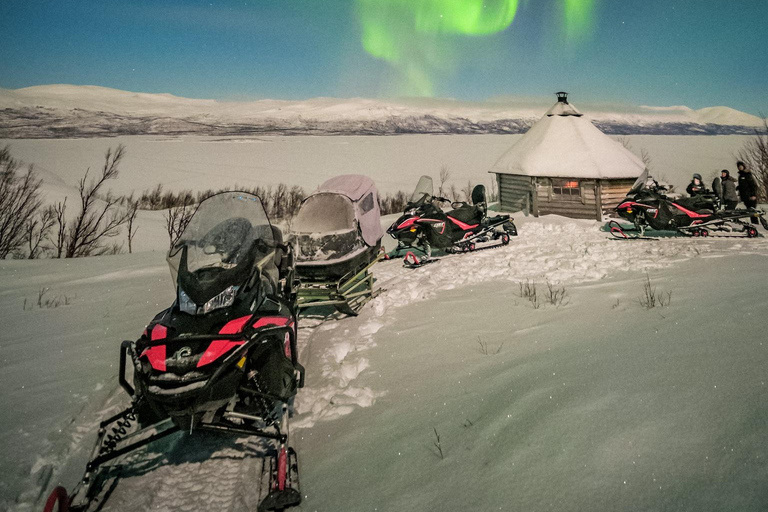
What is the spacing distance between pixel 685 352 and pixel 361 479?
273cm

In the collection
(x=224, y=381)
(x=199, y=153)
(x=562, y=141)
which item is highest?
(x=199, y=153)

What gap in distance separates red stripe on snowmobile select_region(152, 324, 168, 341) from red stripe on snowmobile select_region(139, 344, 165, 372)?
108mm

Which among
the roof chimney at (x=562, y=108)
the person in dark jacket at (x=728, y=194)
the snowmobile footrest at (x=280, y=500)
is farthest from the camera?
the roof chimney at (x=562, y=108)

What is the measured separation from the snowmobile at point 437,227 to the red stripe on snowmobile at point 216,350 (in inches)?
262

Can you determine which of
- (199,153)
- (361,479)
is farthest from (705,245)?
(199,153)

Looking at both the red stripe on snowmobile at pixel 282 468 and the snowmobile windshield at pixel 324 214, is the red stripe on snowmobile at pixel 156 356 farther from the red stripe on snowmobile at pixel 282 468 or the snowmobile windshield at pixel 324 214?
the snowmobile windshield at pixel 324 214

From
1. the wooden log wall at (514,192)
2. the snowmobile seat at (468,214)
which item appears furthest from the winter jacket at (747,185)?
the snowmobile seat at (468,214)

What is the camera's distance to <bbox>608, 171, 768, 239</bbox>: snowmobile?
10211mm

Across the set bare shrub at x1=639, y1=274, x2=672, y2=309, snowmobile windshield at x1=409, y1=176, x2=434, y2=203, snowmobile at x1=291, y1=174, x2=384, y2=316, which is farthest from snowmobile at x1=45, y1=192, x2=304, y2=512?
snowmobile windshield at x1=409, y1=176, x2=434, y2=203

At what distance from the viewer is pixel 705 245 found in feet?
29.8

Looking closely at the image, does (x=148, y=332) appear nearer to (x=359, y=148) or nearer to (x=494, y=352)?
(x=494, y=352)

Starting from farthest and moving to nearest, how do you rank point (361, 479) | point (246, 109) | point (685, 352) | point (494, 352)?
point (246, 109) → point (494, 352) → point (685, 352) → point (361, 479)

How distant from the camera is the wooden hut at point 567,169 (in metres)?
15.5

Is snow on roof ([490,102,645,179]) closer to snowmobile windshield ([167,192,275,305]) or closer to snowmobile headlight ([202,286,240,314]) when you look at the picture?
snowmobile windshield ([167,192,275,305])
